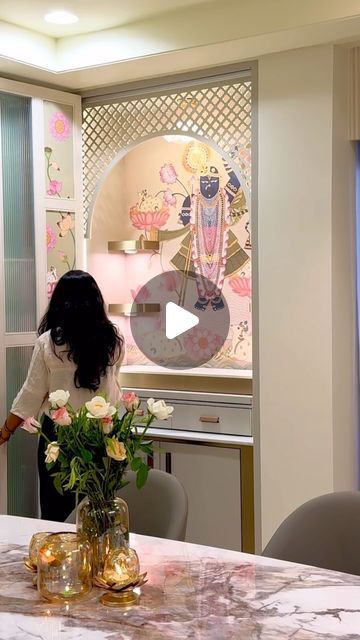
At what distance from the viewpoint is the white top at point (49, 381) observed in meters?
3.63

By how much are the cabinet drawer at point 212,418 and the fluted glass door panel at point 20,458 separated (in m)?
0.72

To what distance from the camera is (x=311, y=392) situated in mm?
3662

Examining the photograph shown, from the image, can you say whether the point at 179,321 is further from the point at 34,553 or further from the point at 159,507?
the point at 34,553

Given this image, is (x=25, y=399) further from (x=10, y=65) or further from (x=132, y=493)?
(x=10, y=65)

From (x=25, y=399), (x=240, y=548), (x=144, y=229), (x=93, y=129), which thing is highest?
(x=93, y=129)

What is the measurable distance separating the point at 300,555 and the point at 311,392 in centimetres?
143

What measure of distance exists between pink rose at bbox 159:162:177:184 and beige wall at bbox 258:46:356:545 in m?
0.92

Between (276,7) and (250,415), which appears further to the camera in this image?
(250,415)

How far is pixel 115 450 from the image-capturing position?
188 centimetres

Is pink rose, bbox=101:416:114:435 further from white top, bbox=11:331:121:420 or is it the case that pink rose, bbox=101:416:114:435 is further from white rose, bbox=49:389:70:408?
white top, bbox=11:331:121:420

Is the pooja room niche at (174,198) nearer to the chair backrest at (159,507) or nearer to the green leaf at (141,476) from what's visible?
the chair backrest at (159,507)

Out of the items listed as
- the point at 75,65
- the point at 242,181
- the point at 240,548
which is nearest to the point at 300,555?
the point at 240,548

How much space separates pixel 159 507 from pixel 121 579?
2.23 ft

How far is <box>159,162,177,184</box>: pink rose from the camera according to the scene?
4.60 m
